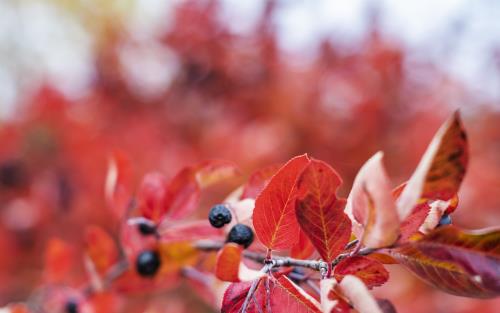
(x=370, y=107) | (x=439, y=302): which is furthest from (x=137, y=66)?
(x=439, y=302)

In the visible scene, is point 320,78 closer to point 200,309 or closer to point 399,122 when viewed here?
point 399,122

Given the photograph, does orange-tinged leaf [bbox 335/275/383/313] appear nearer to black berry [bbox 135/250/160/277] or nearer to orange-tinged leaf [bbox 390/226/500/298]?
orange-tinged leaf [bbox 390/226/500/298]

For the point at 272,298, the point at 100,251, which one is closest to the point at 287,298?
the point at 272,298

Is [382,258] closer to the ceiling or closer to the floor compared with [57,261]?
closer to the ceiling

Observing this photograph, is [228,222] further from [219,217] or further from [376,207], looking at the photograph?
[376,207]

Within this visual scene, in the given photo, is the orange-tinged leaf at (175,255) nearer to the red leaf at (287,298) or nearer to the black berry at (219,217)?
the black berry at (219,217)
